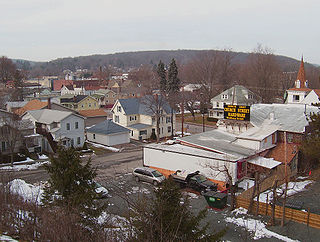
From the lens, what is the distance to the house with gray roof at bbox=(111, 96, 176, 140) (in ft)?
150

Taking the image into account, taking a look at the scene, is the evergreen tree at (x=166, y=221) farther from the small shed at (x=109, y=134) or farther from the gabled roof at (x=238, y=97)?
the gabled roof at (x=238, y=97)

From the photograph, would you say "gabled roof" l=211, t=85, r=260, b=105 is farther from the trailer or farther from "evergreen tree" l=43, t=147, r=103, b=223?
"evergreen tree" l=43, t=147, r=103, b=223

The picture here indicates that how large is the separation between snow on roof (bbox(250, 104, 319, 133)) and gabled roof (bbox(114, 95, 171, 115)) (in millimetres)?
15579

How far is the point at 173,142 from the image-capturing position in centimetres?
2975

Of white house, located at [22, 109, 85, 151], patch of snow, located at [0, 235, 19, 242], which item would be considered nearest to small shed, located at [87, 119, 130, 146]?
white house, located at [22, 109, 85, 151]

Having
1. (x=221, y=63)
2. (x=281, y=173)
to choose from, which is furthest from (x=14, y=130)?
(x=221, y=63)

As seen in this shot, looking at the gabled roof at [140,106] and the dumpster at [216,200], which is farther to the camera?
the gabled roof at [140,106]

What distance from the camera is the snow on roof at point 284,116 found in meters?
30.6

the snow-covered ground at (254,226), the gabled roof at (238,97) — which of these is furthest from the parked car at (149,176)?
the gabled roof at (238,97)

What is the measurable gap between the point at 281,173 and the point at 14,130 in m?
24.9

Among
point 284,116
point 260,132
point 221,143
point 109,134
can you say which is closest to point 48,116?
point 109,134

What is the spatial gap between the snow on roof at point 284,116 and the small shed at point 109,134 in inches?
662

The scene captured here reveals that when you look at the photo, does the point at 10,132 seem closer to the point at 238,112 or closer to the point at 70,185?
the point at 70,185

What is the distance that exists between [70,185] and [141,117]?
3377 cm
